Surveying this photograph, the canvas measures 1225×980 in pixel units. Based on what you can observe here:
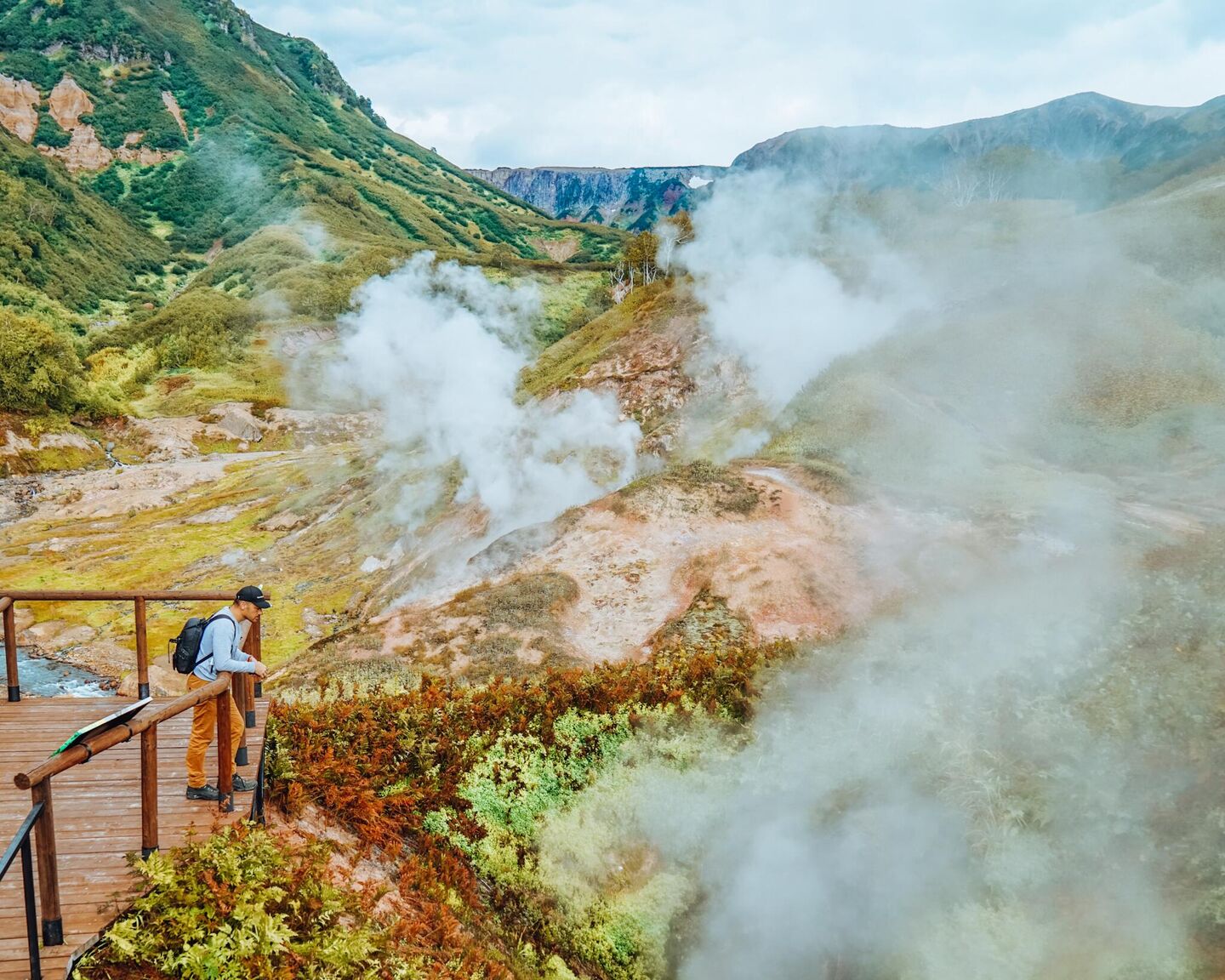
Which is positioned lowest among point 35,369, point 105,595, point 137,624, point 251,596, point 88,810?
point 88,810

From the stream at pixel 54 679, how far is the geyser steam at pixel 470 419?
45.2 feet

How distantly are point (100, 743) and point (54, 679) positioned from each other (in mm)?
27765

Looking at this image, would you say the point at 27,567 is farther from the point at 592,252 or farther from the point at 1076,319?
the point at 592,252

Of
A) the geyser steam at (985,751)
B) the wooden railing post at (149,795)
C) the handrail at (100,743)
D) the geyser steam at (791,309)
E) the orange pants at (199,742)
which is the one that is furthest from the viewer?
the geyser steam at (791,309)

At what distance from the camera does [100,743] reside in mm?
4656

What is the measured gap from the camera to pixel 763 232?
59.3 m

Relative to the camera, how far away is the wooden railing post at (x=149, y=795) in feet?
17.6

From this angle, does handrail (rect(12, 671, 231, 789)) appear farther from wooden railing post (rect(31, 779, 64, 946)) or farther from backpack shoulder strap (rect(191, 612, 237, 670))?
backpack shoulder strap (rect(191, 612, 237, 670))

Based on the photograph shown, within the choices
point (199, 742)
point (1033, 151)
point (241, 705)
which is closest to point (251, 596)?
point (241, 705)

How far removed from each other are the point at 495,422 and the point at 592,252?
140m

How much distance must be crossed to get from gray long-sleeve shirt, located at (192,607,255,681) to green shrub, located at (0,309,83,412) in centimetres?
6634

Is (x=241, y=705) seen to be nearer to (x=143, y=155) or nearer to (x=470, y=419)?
(x=470, y=419)

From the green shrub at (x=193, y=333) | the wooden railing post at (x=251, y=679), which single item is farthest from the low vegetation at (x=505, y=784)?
the green shrub at (x=193, y=333)

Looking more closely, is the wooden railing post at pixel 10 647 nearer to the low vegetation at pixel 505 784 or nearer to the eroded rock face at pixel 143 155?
the low vegetation at pixel 505 784
